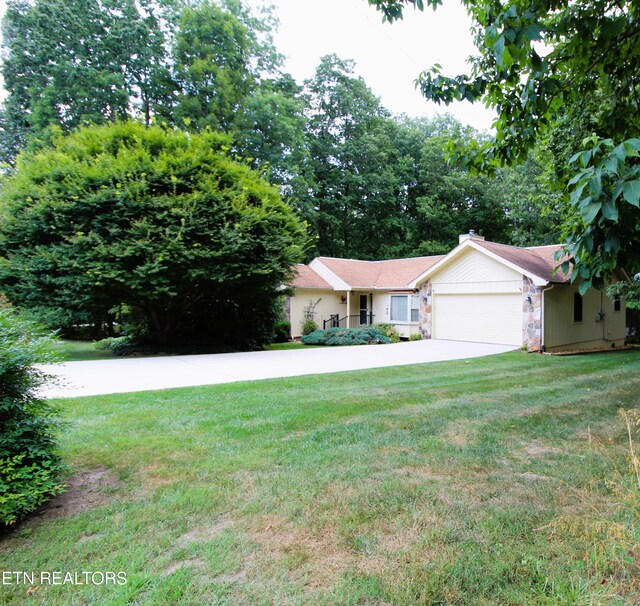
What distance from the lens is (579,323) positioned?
14.8m

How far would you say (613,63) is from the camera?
4.70 m

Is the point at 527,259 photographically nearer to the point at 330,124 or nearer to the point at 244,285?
the point at 244,285

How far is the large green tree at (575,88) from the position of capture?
2.48 m

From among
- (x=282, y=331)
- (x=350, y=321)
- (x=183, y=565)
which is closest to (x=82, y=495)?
(x=183, y=565)

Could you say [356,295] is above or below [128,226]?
below

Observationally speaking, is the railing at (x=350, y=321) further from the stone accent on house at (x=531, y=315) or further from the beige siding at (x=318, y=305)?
the stone accent on house at (x=531, y=315)

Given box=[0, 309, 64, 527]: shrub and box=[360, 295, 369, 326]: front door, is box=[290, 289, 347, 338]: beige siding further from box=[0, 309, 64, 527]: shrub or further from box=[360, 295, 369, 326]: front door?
box=[0, 309, 64, 527]: shrub

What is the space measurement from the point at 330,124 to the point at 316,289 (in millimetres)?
17113

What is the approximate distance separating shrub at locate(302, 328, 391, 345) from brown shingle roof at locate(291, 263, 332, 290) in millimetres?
2588

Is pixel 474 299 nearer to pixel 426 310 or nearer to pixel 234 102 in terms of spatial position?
pixel 426 310

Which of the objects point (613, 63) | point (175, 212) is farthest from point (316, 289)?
point (613, 63)

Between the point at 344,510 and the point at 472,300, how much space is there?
46.6 feet

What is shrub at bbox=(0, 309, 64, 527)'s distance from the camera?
2488 millimetres

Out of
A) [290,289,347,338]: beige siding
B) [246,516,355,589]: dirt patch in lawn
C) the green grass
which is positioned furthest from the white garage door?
[246,516,355,589]: dirt patch in lawn
